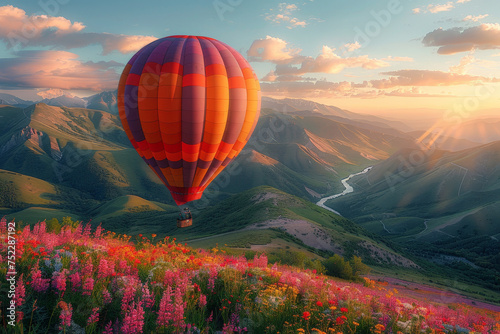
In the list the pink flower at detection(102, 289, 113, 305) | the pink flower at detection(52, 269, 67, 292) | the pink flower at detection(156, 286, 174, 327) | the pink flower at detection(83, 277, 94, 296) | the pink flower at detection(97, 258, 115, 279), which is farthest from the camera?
the pink flower at detection(97, 258, 115, 279)

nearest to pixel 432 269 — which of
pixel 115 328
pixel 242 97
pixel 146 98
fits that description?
pixel 242 97

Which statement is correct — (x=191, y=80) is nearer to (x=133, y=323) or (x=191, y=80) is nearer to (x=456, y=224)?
(x=133, y=323)

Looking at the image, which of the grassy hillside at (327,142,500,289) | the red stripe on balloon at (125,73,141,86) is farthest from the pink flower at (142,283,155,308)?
the grassy hillside at (327,142,500,289)

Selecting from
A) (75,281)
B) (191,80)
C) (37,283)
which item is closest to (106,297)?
(75,281)

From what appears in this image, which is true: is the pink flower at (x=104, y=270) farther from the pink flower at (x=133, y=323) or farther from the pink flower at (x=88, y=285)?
the pink flower at (x=133, y=323)

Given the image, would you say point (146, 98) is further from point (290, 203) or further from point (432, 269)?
point (432, 269)

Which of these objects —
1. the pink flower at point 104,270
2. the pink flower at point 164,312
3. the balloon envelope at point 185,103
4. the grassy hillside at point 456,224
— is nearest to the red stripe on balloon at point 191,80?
the balloon envelope at point 185,103

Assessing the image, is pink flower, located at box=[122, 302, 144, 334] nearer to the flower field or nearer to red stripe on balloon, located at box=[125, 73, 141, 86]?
the flower field

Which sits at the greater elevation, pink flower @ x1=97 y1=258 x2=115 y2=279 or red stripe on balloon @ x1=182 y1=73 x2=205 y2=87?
red stripe on balloon @ x1=182 y1=73 x2=205 y2=87
